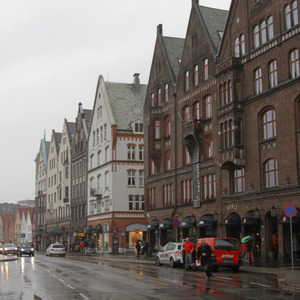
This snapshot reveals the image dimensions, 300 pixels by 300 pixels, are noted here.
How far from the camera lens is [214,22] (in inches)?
1897

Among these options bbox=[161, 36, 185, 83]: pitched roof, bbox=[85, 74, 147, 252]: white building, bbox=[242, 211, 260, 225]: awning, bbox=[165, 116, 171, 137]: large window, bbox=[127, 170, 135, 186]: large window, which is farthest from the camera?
bbox=[127, 170, 135, 186]: large window

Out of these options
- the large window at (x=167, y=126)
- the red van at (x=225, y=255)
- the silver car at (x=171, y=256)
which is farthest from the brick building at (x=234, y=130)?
the silver car at (x=171, y=256)

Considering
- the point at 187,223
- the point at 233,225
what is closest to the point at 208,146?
the point at 187,223

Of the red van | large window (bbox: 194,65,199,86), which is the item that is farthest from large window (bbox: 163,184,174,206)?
the red van

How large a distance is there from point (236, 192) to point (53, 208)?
2499 inches

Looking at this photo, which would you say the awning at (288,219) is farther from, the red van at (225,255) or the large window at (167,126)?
the large window at (167,126)

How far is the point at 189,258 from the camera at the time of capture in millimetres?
29266

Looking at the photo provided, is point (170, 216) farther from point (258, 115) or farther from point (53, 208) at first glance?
point (53, 208)

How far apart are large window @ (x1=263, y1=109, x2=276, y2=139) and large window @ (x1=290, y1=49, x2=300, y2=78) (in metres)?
3.19

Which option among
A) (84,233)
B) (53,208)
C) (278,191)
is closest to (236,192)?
(278,191)

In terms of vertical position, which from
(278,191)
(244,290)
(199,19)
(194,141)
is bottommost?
(244,290)

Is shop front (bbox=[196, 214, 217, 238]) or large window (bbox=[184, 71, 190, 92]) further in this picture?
large window (bbox=[184, 71, 190, 92])

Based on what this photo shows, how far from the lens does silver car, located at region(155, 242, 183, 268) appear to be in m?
32.1

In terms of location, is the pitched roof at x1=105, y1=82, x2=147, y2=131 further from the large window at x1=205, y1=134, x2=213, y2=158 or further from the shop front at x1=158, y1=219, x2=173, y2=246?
the large window at x1=205, y1=134, x2=213, y2=158
